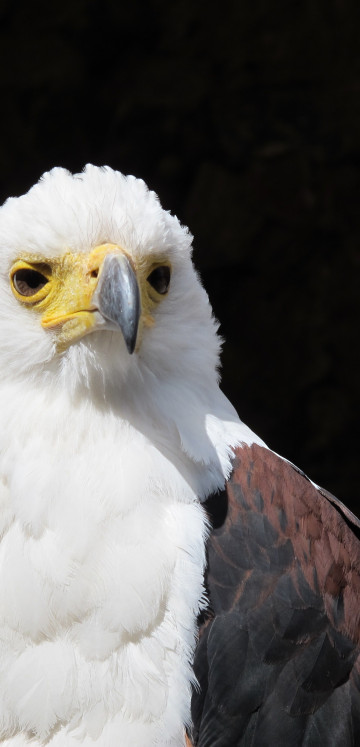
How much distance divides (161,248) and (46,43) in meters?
3.56

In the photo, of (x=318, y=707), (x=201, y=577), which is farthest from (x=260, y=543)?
(x=318, y=707)

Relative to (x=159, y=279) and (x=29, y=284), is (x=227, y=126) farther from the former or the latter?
(x=29, y=284)

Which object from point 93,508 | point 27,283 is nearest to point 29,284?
point 27,283

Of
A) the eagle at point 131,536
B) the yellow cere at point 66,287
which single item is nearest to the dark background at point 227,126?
the eagle at point 131,536

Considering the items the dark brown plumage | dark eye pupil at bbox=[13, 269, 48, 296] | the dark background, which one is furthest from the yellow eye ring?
the dark background

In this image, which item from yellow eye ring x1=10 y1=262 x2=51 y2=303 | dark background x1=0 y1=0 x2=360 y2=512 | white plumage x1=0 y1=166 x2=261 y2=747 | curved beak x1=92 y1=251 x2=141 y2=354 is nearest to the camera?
curved beak x1=92 y1=251 x2=141 y2=354

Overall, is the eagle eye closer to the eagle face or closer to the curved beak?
the eagle face

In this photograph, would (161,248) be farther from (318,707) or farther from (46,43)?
(46,43)

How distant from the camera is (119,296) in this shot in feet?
7.56

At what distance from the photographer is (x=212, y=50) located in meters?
5.73

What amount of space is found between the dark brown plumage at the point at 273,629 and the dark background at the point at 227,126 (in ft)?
11.5

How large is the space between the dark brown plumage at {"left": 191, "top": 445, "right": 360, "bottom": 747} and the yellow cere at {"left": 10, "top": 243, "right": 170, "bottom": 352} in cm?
57

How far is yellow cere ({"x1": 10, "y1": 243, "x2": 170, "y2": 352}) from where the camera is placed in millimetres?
2424

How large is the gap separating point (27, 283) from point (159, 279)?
1.14ft
